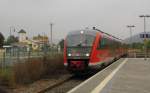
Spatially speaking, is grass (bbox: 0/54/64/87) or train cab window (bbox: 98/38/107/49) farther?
train cab window (bbox: 98/38/107/49)

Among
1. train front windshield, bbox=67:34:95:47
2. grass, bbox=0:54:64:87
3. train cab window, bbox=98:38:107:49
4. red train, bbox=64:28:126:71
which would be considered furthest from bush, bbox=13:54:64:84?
train cab window, bbox=98:38:107:49

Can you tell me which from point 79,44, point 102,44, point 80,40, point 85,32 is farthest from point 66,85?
point 102,44

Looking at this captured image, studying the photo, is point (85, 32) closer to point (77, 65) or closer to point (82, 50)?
point (82, 50)

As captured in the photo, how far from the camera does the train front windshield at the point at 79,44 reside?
2567cm

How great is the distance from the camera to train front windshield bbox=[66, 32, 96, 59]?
2567 cm

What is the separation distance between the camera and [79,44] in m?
26.2

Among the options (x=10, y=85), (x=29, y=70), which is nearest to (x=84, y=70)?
(x=29, y=70)

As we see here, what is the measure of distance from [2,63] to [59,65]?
717 centimetres

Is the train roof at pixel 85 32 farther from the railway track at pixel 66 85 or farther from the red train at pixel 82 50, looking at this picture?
the railway track at pixel 66 85

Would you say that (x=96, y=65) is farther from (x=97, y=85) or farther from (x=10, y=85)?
(x=97, y=85)

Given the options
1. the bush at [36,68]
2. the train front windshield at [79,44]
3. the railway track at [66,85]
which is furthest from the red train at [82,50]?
the bush at [36,68]

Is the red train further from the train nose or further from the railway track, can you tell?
the railway track

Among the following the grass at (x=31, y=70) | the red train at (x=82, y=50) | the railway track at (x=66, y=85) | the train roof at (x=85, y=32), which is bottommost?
the railway track at (x=66, y=85)

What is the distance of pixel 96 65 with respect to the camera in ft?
84.6
